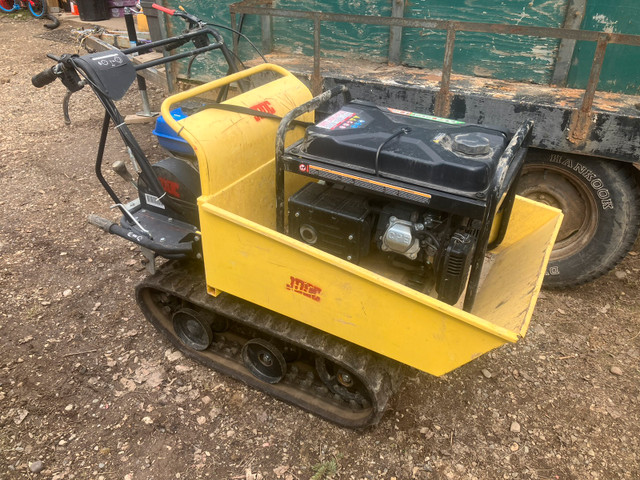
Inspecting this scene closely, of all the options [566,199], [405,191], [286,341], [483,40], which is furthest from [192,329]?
[483,40]

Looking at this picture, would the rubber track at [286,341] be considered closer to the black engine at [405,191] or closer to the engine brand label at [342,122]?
the black engine at [405,191]

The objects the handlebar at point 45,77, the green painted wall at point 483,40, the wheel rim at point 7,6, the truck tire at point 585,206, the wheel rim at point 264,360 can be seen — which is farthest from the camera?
the wheel rim at point 7,6

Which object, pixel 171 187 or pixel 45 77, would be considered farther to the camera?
pixel 171 187

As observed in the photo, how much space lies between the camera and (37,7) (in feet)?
39.8

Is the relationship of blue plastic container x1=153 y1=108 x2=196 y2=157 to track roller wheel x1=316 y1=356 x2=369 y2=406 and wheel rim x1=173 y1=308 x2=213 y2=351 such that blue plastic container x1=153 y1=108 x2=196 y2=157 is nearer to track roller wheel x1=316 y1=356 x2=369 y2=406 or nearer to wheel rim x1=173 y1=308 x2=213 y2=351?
wheel rim x1=173 y1=308 x2=213 y2=351

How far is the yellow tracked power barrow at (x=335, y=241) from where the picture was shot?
2389 mm

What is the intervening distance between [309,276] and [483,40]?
2.95m

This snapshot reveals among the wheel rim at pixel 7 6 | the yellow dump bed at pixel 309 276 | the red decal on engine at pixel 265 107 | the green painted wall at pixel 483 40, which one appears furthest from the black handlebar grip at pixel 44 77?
the wheel rim at pixel 7 6

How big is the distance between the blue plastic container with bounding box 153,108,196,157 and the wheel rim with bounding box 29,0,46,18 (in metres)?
10.9

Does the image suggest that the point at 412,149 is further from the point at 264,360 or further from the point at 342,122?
the point at 264,360

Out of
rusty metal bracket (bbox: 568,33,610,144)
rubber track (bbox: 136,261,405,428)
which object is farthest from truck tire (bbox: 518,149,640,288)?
rubber track (bbox: 136,261,405,428)

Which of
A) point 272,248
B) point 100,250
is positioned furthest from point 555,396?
point 100,250

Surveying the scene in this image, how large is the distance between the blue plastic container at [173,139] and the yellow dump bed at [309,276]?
59cm

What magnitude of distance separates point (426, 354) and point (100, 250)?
3.11m
